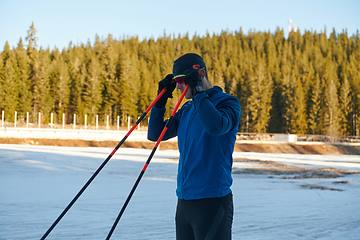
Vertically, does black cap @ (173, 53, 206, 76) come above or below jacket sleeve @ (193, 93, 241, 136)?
above

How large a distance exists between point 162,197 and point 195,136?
16.3 feet

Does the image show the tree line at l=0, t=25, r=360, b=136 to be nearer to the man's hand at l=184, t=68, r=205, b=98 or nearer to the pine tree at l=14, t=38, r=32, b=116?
the pine tree at l=14, t=38, r=32, b=116

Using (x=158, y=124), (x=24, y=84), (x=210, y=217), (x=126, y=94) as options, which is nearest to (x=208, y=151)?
(x=210, y=217)

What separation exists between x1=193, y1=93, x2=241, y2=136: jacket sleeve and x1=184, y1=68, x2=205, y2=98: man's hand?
0.05m

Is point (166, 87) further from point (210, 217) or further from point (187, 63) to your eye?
point (210, 217)

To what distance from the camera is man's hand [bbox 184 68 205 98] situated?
1598 millimetres

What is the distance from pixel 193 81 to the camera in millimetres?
1622

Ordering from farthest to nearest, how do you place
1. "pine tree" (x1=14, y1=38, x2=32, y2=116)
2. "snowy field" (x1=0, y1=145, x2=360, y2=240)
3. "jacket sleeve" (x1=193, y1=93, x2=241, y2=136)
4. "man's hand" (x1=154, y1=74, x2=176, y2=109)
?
"pine tree" (x1=14, y1=38, x2=32, y2=116) → "snowy field" (x1=0, y1=145, x2=360, y2=240) → "man's hand" (x1=154, y1=74, x2=176, y2=109) → "jacket sleeve" (x1=193, y1=93, x2=241, y2=136)

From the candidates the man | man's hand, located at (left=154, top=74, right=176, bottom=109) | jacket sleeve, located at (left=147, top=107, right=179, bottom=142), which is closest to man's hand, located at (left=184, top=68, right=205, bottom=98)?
the man

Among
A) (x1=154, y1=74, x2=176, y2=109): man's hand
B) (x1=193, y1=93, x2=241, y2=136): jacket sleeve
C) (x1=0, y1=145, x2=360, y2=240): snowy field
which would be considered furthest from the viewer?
(x1=0, y1=145, x2=360, y2=240): snowy field

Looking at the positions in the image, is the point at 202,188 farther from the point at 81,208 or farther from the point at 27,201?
the point at 27,201

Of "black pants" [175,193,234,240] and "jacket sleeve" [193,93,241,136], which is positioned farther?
"black pants" [175,193,234,240]

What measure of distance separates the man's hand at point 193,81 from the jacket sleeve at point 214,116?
0.05 metres

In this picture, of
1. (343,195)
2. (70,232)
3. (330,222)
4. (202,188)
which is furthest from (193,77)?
(343,195)
